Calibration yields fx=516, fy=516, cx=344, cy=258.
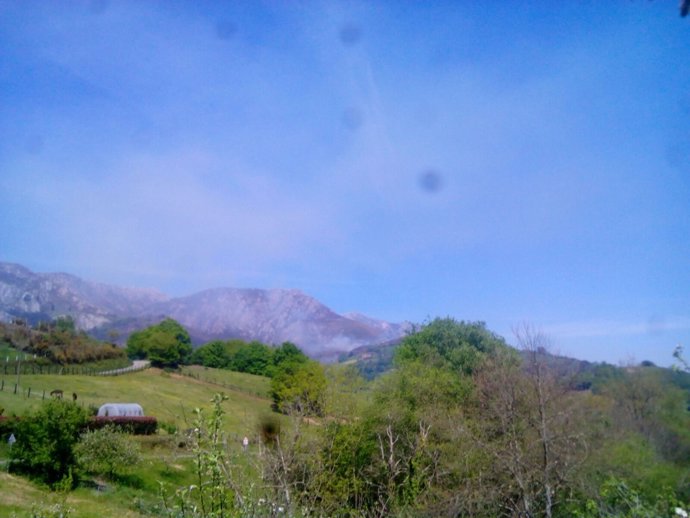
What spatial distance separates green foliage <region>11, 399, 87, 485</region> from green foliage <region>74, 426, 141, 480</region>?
1.16m

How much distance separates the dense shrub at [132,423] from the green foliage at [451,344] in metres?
16.5

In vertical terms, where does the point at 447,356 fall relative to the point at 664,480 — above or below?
above

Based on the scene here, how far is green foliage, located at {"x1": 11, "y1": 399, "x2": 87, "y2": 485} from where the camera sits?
1927cm

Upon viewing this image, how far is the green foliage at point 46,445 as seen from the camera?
63.2 ft

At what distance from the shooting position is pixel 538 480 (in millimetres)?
11344

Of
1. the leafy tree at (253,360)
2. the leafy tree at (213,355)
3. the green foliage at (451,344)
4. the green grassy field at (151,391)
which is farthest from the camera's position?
the leafy tree at (213,355)

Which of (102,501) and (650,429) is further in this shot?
(650,429)

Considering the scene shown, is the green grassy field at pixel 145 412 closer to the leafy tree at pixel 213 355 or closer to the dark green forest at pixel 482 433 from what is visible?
the dark green forest at pixel 482 433

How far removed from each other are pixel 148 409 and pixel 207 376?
29865 mm

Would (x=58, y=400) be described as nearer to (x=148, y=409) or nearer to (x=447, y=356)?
(x=447, y=356)

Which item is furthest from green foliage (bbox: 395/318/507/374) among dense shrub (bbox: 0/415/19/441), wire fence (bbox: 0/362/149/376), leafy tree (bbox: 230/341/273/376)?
leafy tree (bbox: 230/341/273/376)

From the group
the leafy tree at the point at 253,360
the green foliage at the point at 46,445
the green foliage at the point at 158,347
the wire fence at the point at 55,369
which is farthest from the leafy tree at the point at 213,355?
the green foliage at the point at 46,445

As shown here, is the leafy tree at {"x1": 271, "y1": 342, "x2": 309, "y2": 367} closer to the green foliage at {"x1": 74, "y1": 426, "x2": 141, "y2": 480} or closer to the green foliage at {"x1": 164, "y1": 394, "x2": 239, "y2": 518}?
the green foliage at {"x1": 74, "y1": 426, "x2": 141, "y2": 480}

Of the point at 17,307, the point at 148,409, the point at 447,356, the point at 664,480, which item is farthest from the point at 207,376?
the point at 17,307
